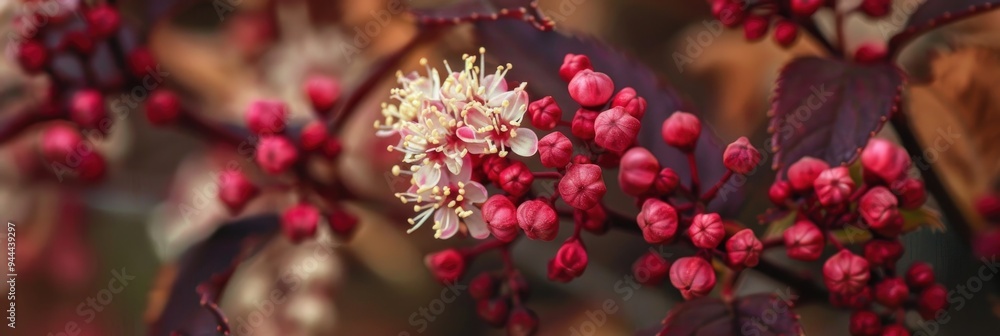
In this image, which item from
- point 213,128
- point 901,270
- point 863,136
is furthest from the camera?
point 213,128

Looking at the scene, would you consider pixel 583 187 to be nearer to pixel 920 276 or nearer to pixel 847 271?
pixel 847 271

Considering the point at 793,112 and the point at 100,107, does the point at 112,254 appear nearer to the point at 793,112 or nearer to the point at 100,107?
the point at 100,107

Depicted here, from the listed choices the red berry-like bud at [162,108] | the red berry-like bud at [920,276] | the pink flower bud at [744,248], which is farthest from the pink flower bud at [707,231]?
the red berry-like bud at [162,108]

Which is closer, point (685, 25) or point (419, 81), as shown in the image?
point (419, 81)

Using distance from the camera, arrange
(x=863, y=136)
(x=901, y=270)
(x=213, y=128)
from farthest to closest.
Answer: (x=213, y=128) → (x=901, y=270) → (x=863, y=136)

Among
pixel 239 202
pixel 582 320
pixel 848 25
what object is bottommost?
pixel 582 320

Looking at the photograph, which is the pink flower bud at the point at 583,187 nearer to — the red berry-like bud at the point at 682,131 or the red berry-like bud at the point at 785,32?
the red berry-like bud at the point at 682,131

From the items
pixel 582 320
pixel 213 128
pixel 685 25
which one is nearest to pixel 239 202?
pixel 213 128
